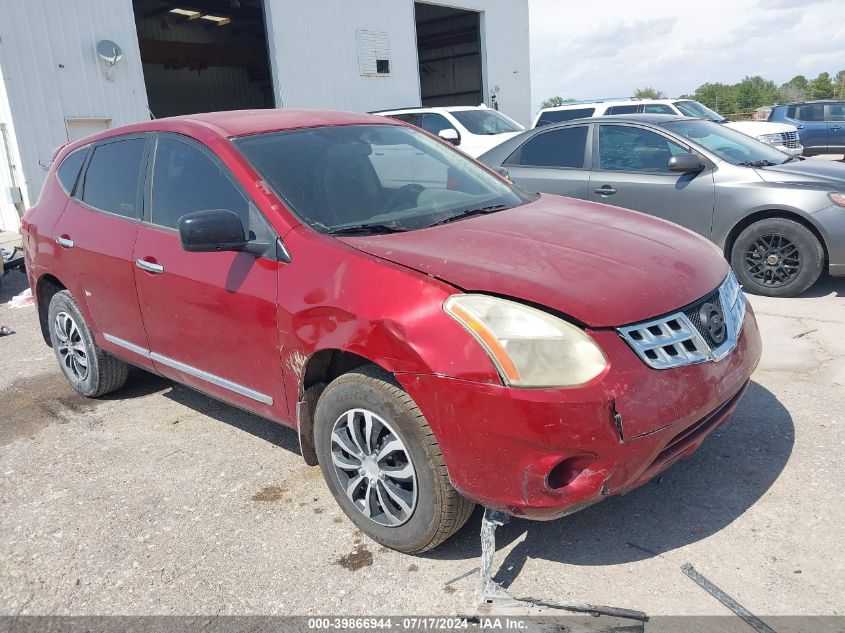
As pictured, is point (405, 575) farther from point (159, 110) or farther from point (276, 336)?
point (159, 110)

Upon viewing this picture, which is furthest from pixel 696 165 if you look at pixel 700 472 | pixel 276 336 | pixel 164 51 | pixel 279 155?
pixel 164 51

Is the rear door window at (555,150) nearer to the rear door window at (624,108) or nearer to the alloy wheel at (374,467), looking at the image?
the alloy wheel at (374,467)

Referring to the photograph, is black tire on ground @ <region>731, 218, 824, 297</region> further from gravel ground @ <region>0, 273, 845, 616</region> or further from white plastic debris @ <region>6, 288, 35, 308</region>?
white plastic debris @ <region>6, 288, 35, 308</region>

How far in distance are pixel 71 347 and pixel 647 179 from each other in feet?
16.9

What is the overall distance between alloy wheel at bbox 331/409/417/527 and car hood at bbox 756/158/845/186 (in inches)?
195

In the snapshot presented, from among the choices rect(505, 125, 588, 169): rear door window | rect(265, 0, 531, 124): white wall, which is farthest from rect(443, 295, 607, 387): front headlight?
rect(265, 0, 531, 124): white wall

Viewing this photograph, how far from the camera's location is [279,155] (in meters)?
3.41

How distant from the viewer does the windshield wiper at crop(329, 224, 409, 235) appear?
3039 millimetres

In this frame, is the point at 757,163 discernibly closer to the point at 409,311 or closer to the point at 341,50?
the point at 409,311

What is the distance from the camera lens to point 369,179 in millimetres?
3512

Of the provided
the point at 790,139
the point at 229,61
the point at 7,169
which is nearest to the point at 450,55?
the point at 229,61

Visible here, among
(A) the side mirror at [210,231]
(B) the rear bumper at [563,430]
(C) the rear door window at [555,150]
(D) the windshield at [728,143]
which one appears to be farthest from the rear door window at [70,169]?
(D) the windshield at [728,143]

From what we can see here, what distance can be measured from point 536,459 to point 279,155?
6.42ft

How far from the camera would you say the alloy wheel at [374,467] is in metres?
2.71
